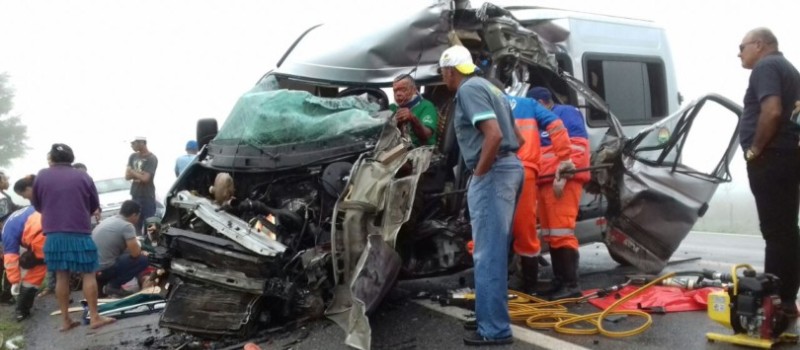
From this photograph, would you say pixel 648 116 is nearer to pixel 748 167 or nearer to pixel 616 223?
pixel 616 223

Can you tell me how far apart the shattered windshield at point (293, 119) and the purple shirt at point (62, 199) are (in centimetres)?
141

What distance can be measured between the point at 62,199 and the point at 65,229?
24 centimetres

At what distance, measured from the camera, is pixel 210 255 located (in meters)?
4.29

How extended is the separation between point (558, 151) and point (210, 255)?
2507mm

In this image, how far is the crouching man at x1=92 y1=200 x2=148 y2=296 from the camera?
266 inches

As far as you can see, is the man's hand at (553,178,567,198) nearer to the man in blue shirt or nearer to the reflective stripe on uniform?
the reflective stripe on uniform

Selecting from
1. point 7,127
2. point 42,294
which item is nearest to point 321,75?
point 42,294

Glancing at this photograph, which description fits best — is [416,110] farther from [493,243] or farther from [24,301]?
[24,301]

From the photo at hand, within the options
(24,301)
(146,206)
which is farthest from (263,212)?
(146,206)

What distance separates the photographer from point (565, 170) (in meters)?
4.93

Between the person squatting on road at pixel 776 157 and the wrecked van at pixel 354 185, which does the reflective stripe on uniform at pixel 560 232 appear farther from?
the person squatting on road at pixel 776 157

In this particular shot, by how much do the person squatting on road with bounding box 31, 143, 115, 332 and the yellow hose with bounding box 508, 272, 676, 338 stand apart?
3.27 meters

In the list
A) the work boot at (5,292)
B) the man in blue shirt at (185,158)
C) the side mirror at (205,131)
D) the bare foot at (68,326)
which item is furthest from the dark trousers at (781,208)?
the work boot at (5,292)

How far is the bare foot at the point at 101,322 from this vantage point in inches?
214
